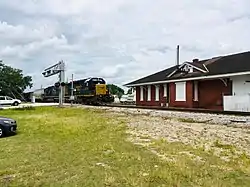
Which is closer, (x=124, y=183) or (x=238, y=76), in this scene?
(x=124, y=183)

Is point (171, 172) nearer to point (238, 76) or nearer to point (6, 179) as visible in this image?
point (6, 179)

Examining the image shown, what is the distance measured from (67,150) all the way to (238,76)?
20.2 metres

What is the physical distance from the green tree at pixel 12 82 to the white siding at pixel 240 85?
60317mm

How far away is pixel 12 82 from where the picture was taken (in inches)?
3196

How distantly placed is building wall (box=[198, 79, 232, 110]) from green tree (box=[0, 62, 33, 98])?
2197 inches

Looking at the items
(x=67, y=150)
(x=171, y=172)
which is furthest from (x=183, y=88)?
(x=171, y=172)

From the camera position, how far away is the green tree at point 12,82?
254 ft

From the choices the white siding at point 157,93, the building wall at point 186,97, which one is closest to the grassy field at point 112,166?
the building wall at point 186,97

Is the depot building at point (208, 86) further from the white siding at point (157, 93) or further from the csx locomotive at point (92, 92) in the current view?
the csx locomotive at point (92, 92)

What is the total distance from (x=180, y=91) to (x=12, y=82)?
57.8 m

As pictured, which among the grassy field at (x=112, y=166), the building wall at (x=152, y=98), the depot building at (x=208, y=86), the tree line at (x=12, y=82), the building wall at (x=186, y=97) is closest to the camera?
the grassy field at (x=112, y=166)

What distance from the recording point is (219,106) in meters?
28.8

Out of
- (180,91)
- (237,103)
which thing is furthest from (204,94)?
(237,103)

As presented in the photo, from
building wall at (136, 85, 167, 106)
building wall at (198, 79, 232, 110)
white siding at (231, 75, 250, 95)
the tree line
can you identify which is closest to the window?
building wall at (198, 79, 232, 110)
